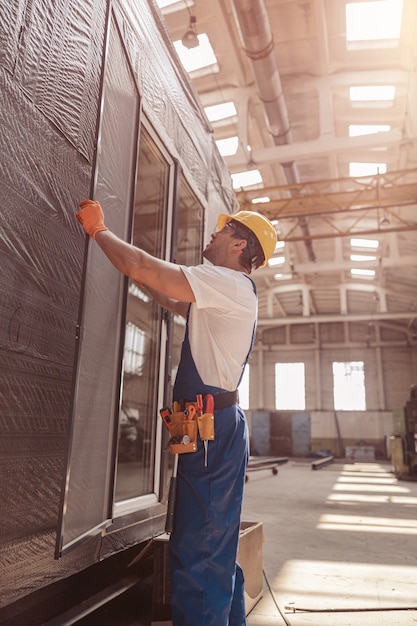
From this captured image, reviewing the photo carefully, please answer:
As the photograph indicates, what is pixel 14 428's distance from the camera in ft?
5.82

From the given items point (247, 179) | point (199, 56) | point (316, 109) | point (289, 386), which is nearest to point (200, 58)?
point (199, 56)

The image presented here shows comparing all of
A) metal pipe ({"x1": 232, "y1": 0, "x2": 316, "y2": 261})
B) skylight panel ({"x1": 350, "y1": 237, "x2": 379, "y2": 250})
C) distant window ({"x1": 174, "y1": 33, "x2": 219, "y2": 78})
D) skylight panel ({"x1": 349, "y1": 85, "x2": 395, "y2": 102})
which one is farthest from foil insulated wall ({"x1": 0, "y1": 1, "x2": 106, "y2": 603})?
skylight panel ({"x1": 350, "y1": 237, "x2": 379, "y2": 250})

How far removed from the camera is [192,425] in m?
2.00

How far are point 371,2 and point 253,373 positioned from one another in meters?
17.5

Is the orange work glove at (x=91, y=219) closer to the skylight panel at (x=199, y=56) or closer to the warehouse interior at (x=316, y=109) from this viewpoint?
the warehouse interior at (x=316, y=109)

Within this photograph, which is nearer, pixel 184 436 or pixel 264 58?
pixel 184 436

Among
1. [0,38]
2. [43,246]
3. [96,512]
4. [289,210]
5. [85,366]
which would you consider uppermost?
[289,210]

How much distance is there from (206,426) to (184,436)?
0.34 ft

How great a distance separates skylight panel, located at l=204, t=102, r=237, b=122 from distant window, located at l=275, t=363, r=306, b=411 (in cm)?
1425

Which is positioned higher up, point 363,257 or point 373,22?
point 373,22

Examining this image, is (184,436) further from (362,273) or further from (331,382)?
(331,382)

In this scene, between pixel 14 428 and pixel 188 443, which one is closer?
pixel 14 428

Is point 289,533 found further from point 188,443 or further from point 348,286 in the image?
point 348,286

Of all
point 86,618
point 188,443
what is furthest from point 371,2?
point 86,618
